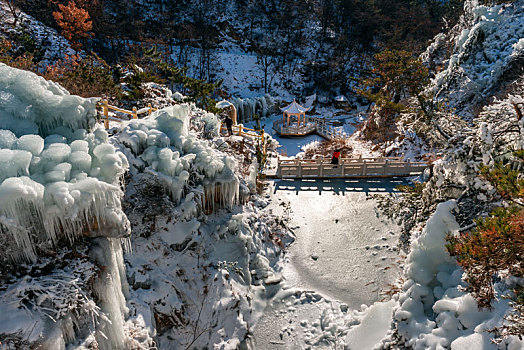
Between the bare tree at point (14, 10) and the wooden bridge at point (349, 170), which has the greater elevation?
the bare tree at point (14, 10)

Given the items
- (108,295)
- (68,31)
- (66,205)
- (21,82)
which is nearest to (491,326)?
(108,295)

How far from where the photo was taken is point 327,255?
12297 millimetres

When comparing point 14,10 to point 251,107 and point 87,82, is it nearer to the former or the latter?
point 87,82

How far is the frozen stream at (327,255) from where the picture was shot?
10164mm

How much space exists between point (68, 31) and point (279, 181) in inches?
1035

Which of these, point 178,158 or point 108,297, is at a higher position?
point 178,158

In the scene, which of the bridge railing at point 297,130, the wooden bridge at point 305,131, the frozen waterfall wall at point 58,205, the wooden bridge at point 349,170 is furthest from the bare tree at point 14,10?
the frozen waterfall wall at point 58,205

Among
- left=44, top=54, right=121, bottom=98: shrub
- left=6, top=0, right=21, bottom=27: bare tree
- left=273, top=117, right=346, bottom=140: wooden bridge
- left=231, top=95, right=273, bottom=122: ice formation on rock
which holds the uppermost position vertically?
left=6, top=0, right=21, bottom=27: bare tree

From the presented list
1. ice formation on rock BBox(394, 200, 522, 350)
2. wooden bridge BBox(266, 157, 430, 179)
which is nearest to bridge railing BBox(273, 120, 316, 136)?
wooden bridge BBox(266, 157, 430, 179)

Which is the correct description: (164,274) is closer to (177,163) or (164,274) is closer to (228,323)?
(228,323)

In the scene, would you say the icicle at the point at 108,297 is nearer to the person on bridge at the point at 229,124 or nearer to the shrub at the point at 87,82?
the person on bridge at the point at 229,124

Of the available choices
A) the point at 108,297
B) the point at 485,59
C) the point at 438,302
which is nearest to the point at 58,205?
the point at 108,297

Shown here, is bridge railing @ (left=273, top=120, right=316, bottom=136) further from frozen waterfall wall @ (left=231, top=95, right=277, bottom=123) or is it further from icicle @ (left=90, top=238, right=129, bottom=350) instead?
icicle @ (left=90, top=238, right=129, bottom=350)

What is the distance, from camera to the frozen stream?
10164mm
